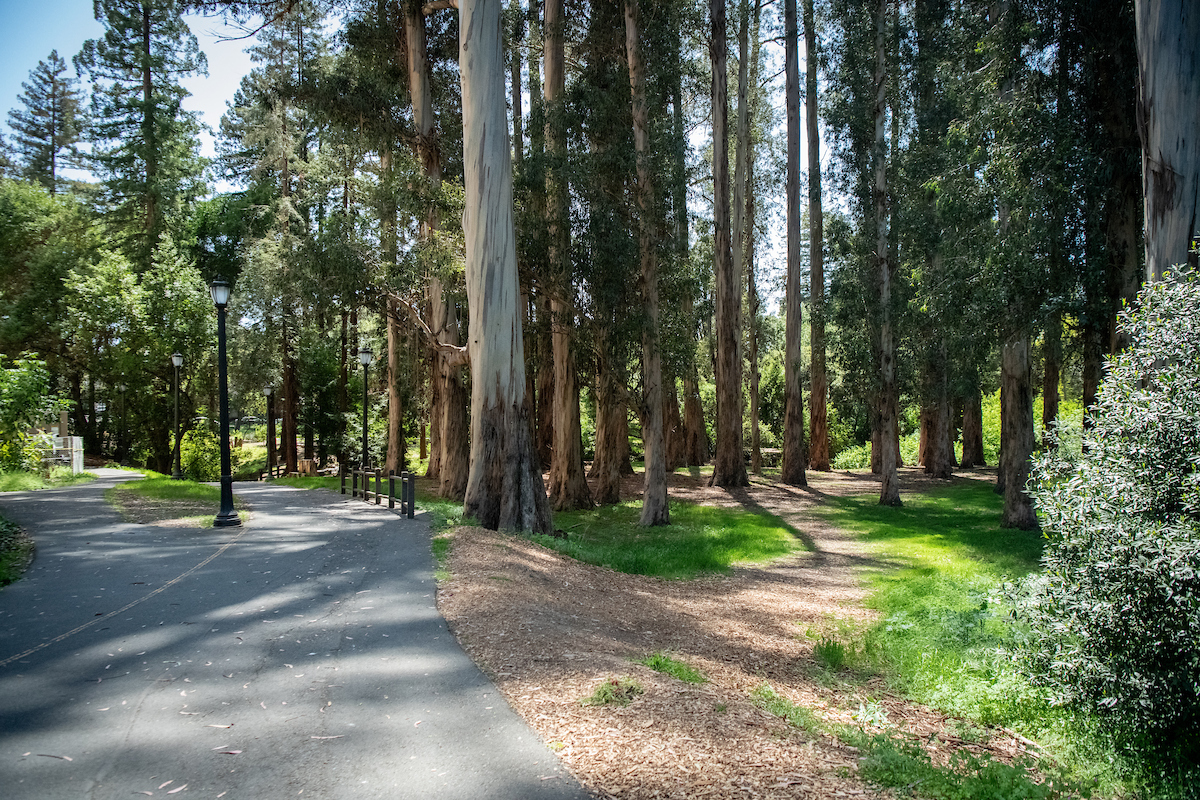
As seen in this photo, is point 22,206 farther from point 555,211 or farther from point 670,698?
point 670,698

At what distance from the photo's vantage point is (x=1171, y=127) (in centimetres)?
818

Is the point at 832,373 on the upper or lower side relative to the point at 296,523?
upper

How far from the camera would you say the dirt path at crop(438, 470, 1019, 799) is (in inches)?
153

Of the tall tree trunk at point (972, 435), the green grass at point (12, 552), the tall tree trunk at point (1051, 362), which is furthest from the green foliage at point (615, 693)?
the tall tree trunk at point (972, 435)

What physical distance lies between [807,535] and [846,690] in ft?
31.8

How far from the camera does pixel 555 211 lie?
1670cm

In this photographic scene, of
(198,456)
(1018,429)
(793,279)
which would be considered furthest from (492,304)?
(198,456)

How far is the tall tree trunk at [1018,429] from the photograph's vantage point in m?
14.4

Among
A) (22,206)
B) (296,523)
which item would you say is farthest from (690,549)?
(22,206)

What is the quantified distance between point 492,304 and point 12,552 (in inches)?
299

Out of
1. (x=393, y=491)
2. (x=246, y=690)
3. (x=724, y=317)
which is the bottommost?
(x=246, y=690)

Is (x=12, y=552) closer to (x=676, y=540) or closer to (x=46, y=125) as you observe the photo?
(x=676, y=540)

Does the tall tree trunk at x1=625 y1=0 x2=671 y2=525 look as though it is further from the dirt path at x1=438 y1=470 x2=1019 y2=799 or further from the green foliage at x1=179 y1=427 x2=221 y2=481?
→ the green foliage at x1=179 y1=427 x2=221 y2=481

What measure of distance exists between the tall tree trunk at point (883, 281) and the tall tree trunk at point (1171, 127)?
10.5 m
